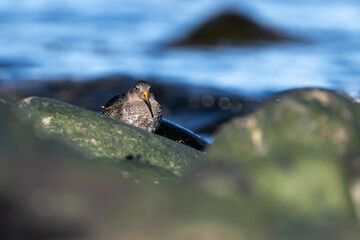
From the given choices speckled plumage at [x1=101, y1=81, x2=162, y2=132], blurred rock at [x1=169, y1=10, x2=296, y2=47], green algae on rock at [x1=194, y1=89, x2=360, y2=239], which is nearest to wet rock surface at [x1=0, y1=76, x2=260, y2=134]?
speckled plumage at [x1=101, y1=81, x2=162, y2=132]

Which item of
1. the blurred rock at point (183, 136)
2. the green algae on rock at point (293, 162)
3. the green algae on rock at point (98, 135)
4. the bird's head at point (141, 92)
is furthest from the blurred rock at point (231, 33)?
the green algae on rock at point (293, 162)

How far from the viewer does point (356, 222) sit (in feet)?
11.3

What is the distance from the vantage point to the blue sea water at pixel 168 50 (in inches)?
608

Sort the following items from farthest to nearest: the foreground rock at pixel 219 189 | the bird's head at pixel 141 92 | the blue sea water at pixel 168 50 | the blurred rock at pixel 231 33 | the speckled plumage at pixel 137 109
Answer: the blurred rock at pixel 231 33 < the blue sea water at pixel 168 50 < the bird's head at pixel 141 92 < the speckled plumage at pixel 137 109 < the foreground rock at pixel 219 189

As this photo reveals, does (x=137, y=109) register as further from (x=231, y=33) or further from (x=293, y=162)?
(x=231, y=33)

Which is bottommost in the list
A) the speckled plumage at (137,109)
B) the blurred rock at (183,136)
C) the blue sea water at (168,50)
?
the blurred rock at (183,136)

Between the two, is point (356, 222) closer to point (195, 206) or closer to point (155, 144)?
point (195, 206)

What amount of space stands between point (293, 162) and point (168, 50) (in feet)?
52.9

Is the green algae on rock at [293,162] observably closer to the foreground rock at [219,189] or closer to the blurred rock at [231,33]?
the foreground rock at [219,189]

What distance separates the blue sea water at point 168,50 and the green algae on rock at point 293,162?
10078 millimetres

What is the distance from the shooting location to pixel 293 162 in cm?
360

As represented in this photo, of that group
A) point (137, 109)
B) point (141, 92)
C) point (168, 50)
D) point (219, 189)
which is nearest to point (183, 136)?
point (137, 109)

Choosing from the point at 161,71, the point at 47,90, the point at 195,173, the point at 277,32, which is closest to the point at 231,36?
the point at 277,32

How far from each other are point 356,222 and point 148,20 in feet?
69.9
